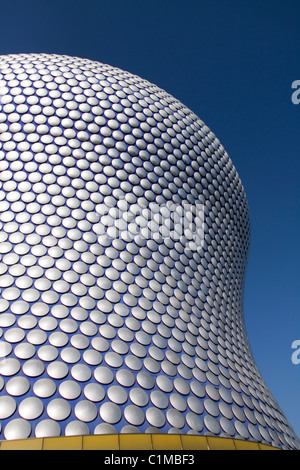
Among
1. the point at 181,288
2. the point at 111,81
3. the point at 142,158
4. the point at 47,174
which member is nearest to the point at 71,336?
the point at 181,288

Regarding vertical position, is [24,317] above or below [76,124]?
below

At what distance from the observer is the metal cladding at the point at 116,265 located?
325 inches

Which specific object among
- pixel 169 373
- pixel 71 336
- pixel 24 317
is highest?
pixel 169 373

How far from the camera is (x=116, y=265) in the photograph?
12.2 metres

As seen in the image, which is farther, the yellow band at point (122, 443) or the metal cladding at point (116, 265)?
the metal cladding at point (116, 265)

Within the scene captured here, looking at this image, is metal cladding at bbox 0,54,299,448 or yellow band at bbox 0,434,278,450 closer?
yellow band at bbox 0,434,278,450

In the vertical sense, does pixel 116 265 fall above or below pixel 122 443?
below

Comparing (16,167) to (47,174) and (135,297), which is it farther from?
(135,297)

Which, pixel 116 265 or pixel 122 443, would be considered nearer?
pixel 122 443

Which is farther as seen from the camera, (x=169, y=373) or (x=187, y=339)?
(x=187, y=339)

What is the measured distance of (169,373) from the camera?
9.63 meters

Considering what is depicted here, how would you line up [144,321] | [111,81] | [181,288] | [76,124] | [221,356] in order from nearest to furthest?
[144,321] < [221,356] < [181,288] < [76,124] < [111,81]

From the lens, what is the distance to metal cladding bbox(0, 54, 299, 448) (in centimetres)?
827

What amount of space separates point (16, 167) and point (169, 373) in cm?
949
